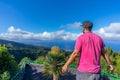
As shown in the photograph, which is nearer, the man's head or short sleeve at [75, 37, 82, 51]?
short sleeve at [75, 37, 82, 51]

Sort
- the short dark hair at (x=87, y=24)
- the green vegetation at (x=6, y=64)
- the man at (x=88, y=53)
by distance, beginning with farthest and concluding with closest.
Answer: the green vegetation at (x=6, y=64)
the short dark hair at (x=87, y=24)
the man at (x=88, y=53)

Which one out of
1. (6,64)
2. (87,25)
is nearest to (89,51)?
(87,25)

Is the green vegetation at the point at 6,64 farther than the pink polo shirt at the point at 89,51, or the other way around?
the green vegetation at the point at 6,64

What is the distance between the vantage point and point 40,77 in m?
44.4

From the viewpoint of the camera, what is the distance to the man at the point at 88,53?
22.8ft

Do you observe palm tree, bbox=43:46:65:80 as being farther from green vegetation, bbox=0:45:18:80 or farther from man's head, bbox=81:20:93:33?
man's head, bbox=81:20:93:33

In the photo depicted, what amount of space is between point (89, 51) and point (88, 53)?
52 millimetres

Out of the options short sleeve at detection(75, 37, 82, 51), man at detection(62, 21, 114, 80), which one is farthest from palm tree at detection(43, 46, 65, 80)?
short sleeve at detection(75, 37, 82, 51)

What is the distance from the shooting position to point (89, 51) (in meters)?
7.09

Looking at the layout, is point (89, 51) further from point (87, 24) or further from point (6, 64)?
point (6, 64)

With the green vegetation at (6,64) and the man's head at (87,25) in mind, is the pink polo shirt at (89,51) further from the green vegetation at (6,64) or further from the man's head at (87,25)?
the green vegetation at (6,64)

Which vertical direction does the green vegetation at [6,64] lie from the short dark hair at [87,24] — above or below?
below

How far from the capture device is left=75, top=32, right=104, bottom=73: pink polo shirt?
700cm

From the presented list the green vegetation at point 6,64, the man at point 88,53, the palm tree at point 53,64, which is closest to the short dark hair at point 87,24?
the man at point 88,53
